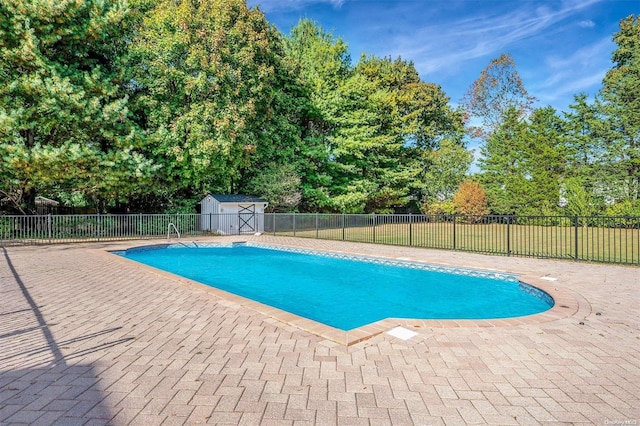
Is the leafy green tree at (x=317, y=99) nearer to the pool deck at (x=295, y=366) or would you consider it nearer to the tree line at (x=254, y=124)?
the tree line at (x=254, y=124)

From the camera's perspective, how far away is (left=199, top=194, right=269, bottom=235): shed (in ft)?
59.8

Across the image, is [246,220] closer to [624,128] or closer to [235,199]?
[235,199]

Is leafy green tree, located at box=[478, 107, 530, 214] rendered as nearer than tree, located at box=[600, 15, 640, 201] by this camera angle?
No

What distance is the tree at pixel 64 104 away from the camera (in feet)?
42.2

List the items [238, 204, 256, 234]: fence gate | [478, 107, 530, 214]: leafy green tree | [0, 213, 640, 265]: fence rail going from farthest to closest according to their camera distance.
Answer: [478, 107, 530, 214]: leafy green tree, [238, 204, 256, 234]: fence gate, [0, 213, 640, 265]: fence rail

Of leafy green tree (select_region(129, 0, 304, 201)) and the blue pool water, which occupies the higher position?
leafy green tree (select_region(129, 0, 304, 201))

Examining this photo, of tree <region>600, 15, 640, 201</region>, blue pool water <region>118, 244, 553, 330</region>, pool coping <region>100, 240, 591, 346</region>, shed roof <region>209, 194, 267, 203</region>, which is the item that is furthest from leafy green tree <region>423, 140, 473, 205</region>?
pool coping <region>100, 240, 591, 346</region>

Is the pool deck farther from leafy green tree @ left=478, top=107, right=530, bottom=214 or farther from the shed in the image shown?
leafy green tree @ left=478, top=107, right=530, bottom=214

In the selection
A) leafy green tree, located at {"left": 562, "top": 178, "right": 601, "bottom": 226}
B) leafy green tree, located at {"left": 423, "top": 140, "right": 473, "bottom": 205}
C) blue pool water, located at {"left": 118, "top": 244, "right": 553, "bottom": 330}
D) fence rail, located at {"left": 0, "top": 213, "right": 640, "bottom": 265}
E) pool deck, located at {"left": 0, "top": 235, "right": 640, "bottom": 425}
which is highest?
leafy green tree, located at {"left": 423, "top": 140, "right": 473, "bottom": 205}

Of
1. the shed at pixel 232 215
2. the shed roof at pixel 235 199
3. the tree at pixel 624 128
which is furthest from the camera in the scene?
the tree at pixel 624 128

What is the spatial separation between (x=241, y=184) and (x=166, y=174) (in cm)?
586

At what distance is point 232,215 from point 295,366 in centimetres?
1610

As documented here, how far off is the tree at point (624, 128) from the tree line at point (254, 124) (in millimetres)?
91

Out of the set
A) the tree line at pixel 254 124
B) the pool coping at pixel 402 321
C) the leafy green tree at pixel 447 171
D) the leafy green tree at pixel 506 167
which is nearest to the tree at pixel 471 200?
the tree line at pixel 254 124
